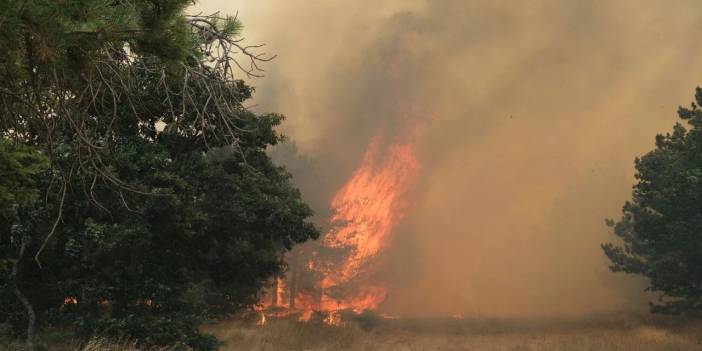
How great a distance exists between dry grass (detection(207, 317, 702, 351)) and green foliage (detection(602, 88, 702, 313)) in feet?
7.77

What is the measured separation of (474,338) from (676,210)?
12304mm

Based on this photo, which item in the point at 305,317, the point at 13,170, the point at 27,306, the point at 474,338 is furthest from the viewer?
the point at 305,317

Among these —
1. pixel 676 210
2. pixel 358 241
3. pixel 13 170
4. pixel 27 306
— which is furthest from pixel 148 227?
pixel 358 241

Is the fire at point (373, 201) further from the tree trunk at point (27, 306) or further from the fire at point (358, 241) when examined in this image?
the tree trunk at point (27, 306)

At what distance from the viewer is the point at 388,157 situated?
9438cm

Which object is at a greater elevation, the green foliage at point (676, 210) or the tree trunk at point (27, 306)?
the green foliage at point (676, 210)

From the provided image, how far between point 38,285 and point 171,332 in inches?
149

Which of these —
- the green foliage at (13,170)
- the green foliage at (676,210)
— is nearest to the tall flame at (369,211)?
the green foliage at (676,210)

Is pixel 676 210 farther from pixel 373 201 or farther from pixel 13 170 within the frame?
pixel 373 201

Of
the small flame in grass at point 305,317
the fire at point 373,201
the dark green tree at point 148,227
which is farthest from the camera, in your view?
the fire at point 373,201

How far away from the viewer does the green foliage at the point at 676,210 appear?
23.2 metres

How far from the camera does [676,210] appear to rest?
2381 cm

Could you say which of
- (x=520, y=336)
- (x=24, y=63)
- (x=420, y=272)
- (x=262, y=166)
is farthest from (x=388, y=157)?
(x=24, y=63)

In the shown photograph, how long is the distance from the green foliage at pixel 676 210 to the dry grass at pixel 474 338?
7.77 ft
